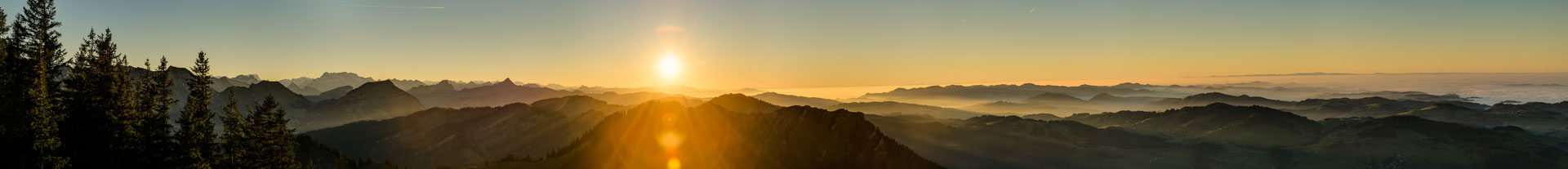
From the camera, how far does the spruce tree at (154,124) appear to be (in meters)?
67.2

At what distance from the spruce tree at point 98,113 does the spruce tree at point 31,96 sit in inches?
61.1

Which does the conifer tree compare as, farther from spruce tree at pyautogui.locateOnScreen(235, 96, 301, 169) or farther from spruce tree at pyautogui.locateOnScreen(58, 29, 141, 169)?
spruce tree at pyautogui.locateOnScreen(58, 29, 141, 169)

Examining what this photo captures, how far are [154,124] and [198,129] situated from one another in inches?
144

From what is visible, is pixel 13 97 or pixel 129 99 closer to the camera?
pixel 13 97

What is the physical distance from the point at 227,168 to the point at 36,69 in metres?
17.4

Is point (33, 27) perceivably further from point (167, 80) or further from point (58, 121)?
point (167, 80)

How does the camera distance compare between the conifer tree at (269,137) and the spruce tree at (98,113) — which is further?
the conifer tree at (269,137)

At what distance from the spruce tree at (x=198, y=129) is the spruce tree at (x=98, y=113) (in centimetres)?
376

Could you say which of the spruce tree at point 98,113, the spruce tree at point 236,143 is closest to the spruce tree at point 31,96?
the spruce tree at point 98,113

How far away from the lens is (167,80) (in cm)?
7581

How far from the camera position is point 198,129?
227ft

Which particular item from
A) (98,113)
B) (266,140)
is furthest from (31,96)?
(266,140)

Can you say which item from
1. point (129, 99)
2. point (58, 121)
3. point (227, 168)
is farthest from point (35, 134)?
point (227, 168)

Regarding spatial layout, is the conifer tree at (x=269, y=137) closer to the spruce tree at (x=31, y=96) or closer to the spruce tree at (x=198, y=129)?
the spruce tree at (x=198, y=129)
